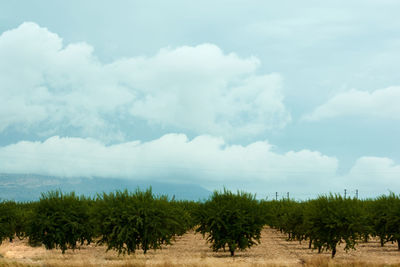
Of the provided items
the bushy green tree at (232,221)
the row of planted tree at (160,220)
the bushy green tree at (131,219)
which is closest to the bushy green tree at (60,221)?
the row of planted tree at (160,220)

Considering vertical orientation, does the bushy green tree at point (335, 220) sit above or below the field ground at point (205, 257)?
above

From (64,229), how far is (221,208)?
9827mm

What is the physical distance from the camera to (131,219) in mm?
28484

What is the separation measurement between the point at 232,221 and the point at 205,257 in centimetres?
298

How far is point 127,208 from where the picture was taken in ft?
95.2

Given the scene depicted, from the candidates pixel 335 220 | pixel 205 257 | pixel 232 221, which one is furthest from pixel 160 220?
pixel 335 220

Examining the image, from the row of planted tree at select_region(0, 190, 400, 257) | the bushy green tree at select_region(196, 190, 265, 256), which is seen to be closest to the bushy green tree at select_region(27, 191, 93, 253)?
the row of planted tree at select_region(0, 190, 400, 257)

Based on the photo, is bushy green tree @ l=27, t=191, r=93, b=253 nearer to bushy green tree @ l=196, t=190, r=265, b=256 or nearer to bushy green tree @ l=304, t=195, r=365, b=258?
bushy green tree @ l=196, t=190, r=265, b=256

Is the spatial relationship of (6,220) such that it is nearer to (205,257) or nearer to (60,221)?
(60,221)

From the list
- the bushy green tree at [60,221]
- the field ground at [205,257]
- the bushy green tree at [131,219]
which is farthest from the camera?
the bushy green tree at [60,221]

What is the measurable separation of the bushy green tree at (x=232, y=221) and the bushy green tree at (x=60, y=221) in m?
7.42

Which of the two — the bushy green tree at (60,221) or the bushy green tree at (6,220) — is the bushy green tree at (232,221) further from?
the bushy green tree at (6,220)

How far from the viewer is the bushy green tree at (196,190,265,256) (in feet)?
100

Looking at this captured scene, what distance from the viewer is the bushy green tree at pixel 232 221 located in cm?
3050
